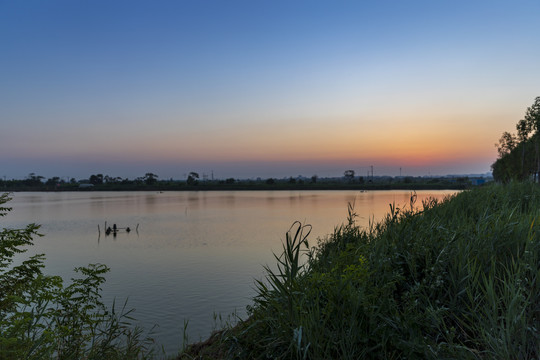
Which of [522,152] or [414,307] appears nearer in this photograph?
[414,307]

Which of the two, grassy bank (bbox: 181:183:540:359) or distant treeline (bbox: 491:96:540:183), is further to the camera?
distant treeline (bbox: 491:96:540:183)

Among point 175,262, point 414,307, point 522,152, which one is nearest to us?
point 414,307

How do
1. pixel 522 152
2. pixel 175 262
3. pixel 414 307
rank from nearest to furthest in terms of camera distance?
pixel 414 307, pixel 175 262, pixel 522 152

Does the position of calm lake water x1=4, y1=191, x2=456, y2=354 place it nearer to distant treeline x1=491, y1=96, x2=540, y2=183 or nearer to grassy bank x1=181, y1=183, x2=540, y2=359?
grassy bank x1=181, y1=183, x2=540, y2=359

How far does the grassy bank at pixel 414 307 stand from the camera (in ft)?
15.4

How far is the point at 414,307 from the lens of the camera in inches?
212

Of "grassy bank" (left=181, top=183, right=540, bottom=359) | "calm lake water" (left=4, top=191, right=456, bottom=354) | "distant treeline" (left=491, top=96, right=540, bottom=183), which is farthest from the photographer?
"distant treeline" (left=491, top=96, right=540, bottom=183)

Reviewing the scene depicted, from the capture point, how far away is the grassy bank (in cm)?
470

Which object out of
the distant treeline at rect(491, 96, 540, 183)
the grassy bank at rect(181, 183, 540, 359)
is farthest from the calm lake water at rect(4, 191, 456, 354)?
the distant treeline at rect(491, 96, 540, 183)

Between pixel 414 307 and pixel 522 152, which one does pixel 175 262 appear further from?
pixel 522 152

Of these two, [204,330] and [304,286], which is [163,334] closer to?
[204,330]

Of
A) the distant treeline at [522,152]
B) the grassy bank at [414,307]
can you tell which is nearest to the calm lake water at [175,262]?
the grassy bank at [414,307]

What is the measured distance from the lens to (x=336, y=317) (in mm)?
5488

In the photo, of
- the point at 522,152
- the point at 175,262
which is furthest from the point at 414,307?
the point at 522,152
